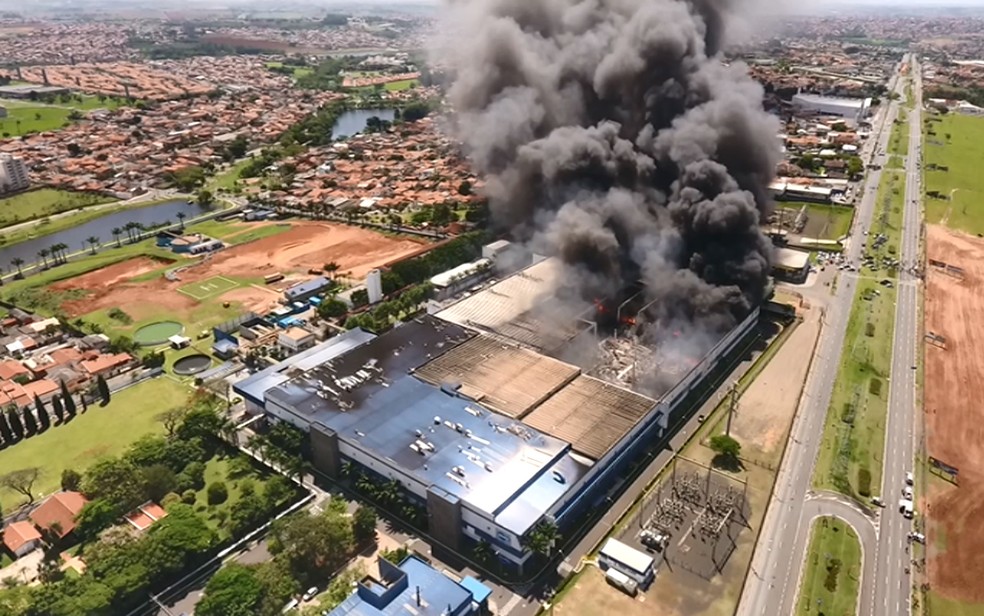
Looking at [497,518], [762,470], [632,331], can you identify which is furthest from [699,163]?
[497,518]

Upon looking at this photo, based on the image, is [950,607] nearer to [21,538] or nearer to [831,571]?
[831,571]

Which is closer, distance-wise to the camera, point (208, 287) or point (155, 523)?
point (155, 523)

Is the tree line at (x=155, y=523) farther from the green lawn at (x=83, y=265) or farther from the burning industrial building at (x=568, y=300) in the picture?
the green lawn at (x=83, y=265)

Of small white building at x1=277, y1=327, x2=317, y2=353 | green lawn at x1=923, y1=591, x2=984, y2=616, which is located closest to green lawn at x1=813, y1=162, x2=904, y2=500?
green lawn at x1=923, y1=591, x2=984, y2=616

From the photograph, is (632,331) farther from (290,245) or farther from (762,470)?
(290,245)

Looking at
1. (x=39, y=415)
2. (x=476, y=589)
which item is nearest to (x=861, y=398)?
(x=476, y=589)

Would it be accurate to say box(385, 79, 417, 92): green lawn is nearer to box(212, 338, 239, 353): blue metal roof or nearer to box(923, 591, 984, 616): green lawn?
box(212, 338, 239, 353): blue metal roof
